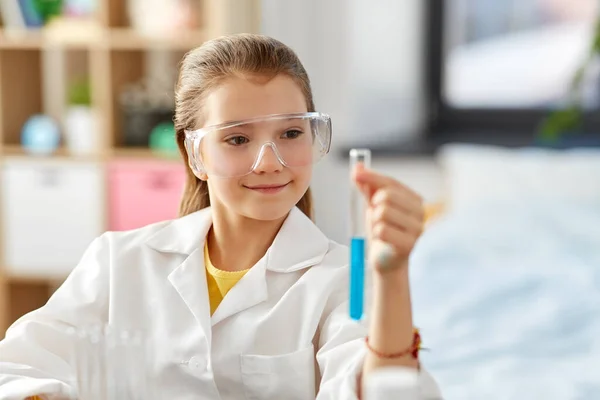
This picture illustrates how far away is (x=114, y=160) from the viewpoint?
307 cm

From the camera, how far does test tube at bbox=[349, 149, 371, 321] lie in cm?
73

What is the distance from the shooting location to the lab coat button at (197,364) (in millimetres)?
957

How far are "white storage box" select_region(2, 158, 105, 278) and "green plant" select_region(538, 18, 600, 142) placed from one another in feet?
4.96

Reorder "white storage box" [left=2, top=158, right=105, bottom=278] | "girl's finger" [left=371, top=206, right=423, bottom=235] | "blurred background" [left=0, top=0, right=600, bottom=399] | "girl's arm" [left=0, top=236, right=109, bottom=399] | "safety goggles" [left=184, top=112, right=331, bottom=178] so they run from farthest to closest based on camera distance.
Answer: "white storage box" [left=2, top=158, right=105, bottom=278], "blurred background" [left=0, top=0, right=600, bottom=399], "girl's arm" [left=0, top=236, right=109, bottom=399], "safety goggles" [left=184, top=112, right=331, bottom=178], "girl's finger" [left=371, top=206, right=423, bottom=235]

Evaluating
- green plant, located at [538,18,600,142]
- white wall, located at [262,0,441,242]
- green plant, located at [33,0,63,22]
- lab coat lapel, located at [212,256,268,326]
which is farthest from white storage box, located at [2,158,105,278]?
lab coat lapel, located at [212,256,268,326]

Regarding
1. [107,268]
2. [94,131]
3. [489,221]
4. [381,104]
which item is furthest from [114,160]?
[107,268]

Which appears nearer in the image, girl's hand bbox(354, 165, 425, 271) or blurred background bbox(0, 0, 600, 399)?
girl's hand bbox(354, 165, 425, 271)

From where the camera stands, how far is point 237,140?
90 cm

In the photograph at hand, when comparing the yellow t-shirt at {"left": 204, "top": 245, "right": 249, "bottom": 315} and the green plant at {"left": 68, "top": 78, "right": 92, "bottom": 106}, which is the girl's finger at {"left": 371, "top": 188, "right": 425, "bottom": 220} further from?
the green plant at {"left": 68, "top": 78, "right": 92, "bottom": 106}

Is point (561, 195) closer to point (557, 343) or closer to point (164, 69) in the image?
point (557, 343)

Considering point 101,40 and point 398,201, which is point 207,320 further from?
point 101,40

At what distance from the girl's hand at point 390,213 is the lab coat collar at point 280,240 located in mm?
243

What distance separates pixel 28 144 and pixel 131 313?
2325 millimetres

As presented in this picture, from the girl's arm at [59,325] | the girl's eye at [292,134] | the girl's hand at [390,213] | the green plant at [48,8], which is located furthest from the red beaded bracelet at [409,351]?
the green plant at [48,8]
